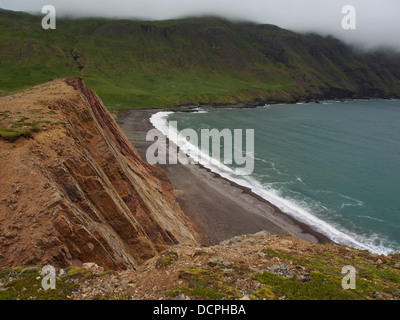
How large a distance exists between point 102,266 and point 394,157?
86274mm

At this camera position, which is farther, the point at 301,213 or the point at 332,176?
the point at 332,176

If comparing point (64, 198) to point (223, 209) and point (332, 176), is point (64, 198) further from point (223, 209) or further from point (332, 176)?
point (332, 176)

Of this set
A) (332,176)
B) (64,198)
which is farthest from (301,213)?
(64,198)

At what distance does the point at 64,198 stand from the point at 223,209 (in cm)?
2907

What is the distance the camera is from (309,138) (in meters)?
90.4

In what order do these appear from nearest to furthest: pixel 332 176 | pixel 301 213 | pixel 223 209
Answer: pixel 223 209 → pixel 301 213 → pixel 332 176

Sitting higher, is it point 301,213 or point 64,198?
point 64,198

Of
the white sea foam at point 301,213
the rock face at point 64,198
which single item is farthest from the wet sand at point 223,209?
the rock face at point 64,198

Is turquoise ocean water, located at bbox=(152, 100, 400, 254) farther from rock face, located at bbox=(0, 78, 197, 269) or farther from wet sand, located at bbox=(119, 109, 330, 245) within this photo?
rock face, located at bbox=(0, 78, 197, 269)

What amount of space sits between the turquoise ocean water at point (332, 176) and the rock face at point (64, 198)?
27.7m

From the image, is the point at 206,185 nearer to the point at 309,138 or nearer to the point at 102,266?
the point at 102,266

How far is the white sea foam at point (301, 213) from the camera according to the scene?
3522 centimetres

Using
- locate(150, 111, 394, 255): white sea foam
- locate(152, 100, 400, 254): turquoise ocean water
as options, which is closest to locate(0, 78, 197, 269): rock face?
locate(150, 111, 394, 255): white sea foam

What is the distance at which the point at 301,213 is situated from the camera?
41719 millimetres
